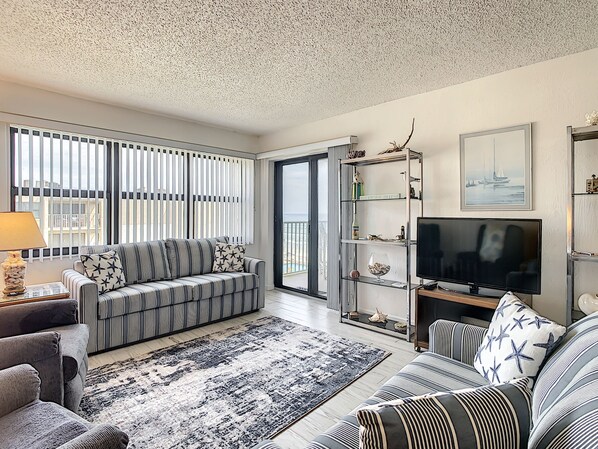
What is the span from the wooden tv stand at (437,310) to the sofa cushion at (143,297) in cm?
233

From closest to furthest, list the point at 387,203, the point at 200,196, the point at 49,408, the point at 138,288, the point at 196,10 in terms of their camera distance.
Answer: the point at 49,408, the point at 196,10, the point at 138,288, the point at 387,203, the point at 200,196

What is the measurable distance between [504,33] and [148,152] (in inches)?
153

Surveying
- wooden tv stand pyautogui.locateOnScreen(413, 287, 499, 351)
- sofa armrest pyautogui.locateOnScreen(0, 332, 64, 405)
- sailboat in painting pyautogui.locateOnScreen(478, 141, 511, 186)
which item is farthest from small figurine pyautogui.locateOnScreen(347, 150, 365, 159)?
sofa armrest pyautogui.locateOnScreen(0, 332, 64, 405)

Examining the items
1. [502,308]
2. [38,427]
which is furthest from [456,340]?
[38,427]

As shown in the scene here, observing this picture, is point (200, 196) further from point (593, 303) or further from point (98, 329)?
point (593, 303)

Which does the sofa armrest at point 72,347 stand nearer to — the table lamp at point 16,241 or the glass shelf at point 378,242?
the table lamp at point 16,241

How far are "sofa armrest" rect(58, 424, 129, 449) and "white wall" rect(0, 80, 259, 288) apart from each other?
10.1 ft

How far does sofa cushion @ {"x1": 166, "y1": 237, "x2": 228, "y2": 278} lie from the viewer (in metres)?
3.90

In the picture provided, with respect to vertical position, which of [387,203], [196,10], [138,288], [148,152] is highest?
[196,10]

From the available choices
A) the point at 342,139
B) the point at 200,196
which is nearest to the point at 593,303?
the point at 342,139

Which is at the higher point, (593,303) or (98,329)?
(593,303)

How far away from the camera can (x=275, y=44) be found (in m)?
2.45

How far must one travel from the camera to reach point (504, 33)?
2.31 meters

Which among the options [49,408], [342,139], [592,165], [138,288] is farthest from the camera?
→ [342,139]
